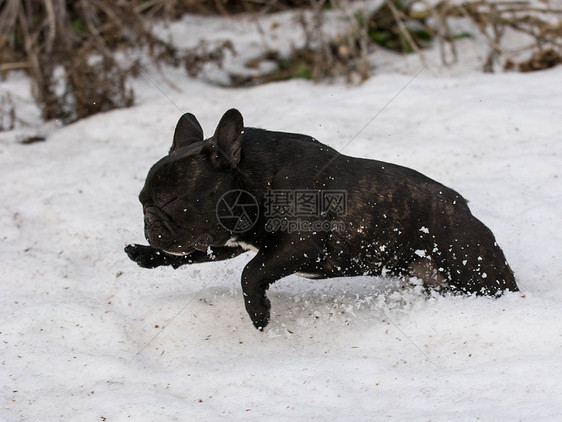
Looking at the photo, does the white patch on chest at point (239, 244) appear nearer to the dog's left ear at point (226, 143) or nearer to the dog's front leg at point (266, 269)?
the dog's front leg at point (266, 269)

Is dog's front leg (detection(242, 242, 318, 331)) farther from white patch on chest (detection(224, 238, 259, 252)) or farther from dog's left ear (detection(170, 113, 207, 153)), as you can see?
dog's left ear (detection(170, 113, 207, 153))

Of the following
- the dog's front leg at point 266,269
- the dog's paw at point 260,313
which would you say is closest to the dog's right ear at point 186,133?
the dog's front leg at point 266,269

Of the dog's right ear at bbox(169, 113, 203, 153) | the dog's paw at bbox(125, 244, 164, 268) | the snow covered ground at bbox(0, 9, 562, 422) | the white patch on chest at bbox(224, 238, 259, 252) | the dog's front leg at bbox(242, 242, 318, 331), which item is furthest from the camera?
the dog's paw at bbox(125, 244, 164, 268)

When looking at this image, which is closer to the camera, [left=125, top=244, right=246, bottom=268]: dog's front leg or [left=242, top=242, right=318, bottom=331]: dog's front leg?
[left=242, top=242, right=318, bottom=331]: dog's front leg

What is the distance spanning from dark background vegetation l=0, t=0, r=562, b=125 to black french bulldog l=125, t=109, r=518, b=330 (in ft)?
12.1

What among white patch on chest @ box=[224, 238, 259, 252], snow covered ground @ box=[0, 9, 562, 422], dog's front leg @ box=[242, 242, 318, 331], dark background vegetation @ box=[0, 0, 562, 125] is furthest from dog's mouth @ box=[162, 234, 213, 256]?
dark background vegetation @ box=[0, 0, 562, 125]

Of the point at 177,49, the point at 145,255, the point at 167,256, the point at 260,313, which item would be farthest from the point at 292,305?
the point at 177,49

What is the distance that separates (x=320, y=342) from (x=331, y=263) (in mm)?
423

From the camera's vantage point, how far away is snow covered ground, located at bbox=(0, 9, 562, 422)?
3.24 metres

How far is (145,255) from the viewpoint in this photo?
13.1 ft

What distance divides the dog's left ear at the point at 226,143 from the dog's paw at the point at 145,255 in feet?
2.52

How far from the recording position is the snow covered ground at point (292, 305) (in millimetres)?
3238

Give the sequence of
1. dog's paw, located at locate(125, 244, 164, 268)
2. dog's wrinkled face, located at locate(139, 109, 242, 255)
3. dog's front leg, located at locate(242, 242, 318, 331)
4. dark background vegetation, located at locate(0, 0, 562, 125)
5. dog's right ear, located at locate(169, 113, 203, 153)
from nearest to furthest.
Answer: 1. dog's wrinkled face, located at locate(139, 109, 242, 255)
2. dog's front leg, located at locate(242, 242, 318, 331)
3. dog's right ear, located at locate(169, 113, 203, 153)
4. dog's paw, located at locate(125, 244, 164, 268)
5. dark background vegetation, located at locate(0, 0, 562, 125)

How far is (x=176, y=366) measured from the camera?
3639 millimetres
